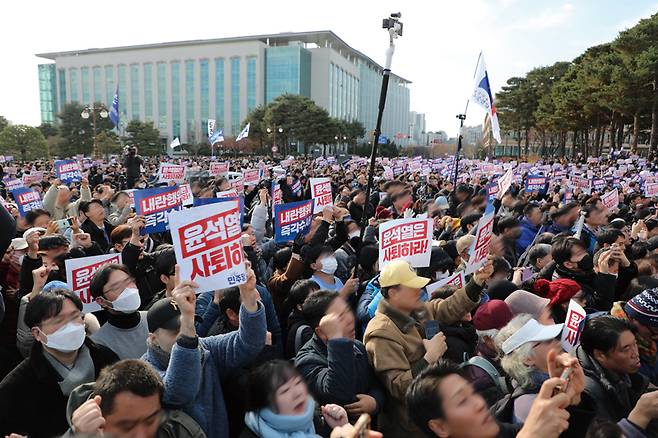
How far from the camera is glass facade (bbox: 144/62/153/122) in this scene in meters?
85.3

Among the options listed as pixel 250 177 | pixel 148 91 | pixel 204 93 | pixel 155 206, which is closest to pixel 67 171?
pixel 250 177

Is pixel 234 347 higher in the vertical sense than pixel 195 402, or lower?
higher

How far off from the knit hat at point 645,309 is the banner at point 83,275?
345cm

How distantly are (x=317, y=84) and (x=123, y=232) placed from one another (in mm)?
78781

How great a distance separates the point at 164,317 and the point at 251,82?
266 feet

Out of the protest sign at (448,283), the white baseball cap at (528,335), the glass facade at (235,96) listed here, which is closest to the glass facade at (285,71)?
the glass facade at (235,96)

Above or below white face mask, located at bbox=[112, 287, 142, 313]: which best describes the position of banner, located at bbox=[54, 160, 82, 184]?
above

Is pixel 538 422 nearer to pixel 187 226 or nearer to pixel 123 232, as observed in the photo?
pixel 187 226

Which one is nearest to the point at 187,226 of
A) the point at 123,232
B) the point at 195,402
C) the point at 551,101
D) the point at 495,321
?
the point at 195,402

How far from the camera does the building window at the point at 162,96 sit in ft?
279

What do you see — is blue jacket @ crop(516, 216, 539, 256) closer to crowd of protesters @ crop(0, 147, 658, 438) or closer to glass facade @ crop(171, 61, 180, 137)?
crowd of protesters @ crop(0, 147, 658, 438)

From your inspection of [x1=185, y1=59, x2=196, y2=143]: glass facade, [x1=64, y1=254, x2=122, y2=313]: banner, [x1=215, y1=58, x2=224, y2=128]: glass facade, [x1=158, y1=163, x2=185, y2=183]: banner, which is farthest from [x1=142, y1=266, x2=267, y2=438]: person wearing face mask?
[x1=185, y1=59, x2=196, y2=143]: glass facade

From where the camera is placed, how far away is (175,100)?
85000mm

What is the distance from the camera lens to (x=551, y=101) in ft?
131
